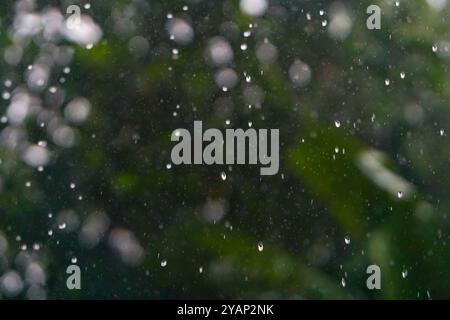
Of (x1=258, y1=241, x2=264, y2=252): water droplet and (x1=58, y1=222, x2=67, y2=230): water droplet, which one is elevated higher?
(x1=58, y1=222, x2=67, y2=230): water droplet

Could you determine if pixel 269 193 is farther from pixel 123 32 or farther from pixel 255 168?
pixel 123 32

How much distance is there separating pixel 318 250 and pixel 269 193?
0.38ft

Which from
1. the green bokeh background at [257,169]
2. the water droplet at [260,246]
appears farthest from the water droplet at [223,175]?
the water droplet at [260,246]

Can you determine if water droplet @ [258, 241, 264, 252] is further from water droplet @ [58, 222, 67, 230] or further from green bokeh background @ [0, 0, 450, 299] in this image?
water droplet @ [58, 222, 67, 230]

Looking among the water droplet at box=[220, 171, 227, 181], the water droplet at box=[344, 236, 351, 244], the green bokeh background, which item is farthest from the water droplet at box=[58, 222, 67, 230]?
the water droplet at box=[344, 236, 351, 244]

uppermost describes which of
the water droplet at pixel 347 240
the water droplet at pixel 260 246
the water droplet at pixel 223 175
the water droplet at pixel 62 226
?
the water droplet at pixel 223 175

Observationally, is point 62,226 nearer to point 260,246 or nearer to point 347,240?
point 260,246

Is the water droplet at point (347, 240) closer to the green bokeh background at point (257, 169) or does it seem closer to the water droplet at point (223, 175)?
the green bokeh background at point (257, 169)

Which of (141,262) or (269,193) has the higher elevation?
(269,193)

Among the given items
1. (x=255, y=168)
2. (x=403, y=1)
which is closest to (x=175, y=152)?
(x=255, y=168)

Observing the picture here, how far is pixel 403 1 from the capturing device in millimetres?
1304

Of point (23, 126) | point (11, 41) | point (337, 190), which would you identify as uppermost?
point (11, 41)

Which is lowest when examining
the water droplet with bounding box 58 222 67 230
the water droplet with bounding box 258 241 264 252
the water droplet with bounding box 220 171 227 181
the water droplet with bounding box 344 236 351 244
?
the water droplet with bounding box 258 241 264 252

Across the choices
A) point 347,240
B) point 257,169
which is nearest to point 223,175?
point 257,169
